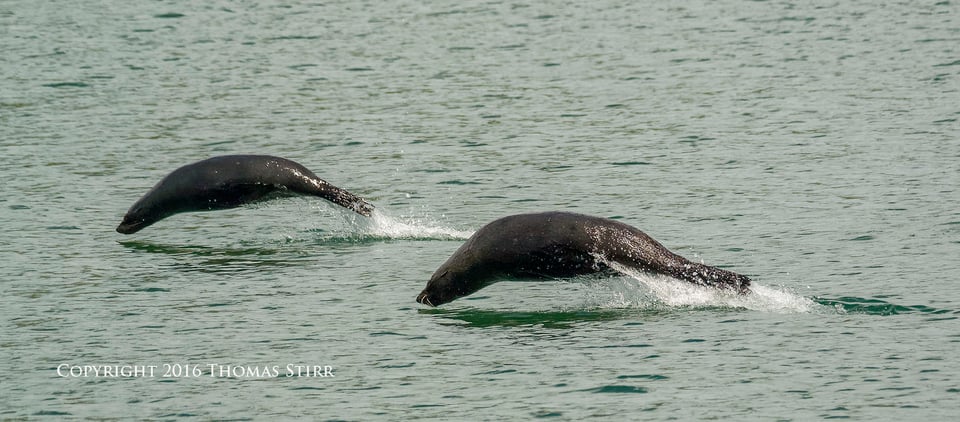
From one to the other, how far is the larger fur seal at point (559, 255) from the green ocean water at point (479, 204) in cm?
24

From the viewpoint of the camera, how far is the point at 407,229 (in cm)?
2134

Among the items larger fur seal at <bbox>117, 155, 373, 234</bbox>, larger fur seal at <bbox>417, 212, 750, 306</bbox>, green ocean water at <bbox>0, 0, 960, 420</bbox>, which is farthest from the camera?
larger fur seal at <bbox>117, 155, 373, 234</bbox>

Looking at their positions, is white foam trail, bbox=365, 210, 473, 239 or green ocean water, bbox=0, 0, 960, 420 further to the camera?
white foam trail, bbox=365, 210, 473, 239

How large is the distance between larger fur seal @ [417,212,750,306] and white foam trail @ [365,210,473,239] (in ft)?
12.5

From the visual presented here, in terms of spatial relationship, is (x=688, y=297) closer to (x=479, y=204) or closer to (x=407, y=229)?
(x=407, y=229)

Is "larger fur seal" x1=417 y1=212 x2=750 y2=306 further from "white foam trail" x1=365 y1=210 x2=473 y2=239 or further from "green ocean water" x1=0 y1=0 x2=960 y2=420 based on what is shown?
"white foam trail" x1=365 y1=210 x2=473 y2=239

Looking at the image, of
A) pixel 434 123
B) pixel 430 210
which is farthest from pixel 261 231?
pixel 434 123

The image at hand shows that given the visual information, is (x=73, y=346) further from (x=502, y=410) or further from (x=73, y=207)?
(x=73, y=207)

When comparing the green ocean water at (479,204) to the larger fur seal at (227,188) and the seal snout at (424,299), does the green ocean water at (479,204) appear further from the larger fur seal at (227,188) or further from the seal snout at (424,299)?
the larger fur seal at (227,188)

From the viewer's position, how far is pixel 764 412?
44.0ft

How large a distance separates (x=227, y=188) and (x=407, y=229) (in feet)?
7.72

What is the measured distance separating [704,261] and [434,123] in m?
11.1

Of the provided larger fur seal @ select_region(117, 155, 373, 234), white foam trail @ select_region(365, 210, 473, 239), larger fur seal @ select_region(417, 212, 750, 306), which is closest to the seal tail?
larger fur seal @ select_region(117, 155, 373, 234)

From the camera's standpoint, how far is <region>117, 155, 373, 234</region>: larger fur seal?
2092cm
